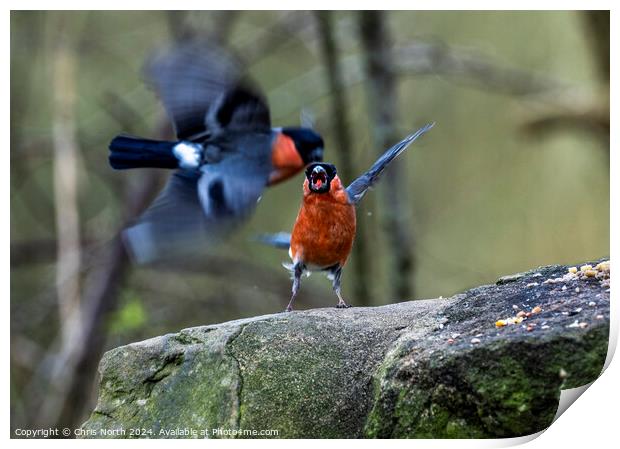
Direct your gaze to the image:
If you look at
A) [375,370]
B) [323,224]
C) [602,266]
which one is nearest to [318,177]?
[323,224]

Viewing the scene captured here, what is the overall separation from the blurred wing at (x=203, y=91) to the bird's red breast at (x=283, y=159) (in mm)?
176

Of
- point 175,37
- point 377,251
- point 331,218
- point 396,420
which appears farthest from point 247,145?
point 377,251

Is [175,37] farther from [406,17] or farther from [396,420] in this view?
[396,420]

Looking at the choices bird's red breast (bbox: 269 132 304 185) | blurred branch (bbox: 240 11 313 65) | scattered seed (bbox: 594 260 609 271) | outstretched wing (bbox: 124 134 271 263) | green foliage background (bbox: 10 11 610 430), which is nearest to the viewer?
scattered seed (bbox: 594 260 609 271)

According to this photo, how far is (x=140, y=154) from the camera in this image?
13.3 ft

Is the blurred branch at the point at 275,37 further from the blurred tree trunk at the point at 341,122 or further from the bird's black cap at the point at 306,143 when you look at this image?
the bird's black cap at the point at 306,143

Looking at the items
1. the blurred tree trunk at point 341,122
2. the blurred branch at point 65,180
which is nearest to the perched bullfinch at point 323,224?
the blurred tree trunk at point 341,122

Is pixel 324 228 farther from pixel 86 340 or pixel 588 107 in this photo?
pixel 86 340

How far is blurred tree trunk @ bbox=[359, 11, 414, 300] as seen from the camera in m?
6.14

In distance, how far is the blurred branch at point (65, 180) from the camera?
6137mm

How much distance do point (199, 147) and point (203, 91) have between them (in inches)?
10.6

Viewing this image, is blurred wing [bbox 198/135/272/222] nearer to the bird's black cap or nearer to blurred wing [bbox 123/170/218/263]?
blurred wing [bbox 123/170/218/263]

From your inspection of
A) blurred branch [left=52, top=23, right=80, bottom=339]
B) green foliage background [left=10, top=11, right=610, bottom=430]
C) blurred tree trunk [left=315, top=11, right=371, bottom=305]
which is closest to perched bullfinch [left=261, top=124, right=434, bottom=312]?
green foliage background [left=10, top=11, right=610, bottom=430]

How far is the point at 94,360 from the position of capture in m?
6.42
